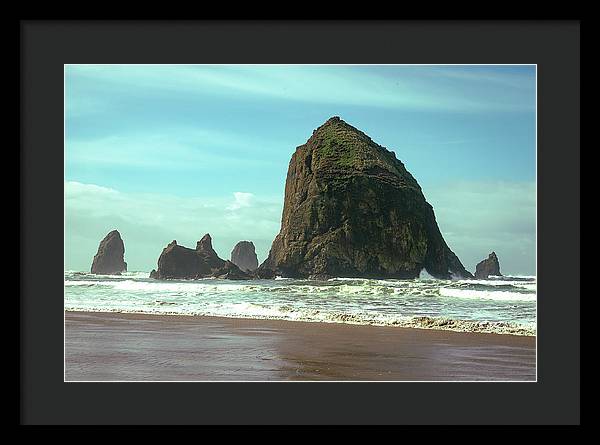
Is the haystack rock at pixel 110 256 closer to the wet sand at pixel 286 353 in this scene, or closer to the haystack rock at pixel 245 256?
the haystack rock at pixel 245 256

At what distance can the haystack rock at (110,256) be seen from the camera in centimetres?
1351

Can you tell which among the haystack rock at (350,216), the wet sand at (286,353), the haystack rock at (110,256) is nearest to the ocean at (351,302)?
the haystack rock at (110,256)

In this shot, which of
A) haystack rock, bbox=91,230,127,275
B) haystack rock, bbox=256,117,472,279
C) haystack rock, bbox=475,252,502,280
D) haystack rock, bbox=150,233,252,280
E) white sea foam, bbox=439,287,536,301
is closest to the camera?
white sea foam, bbox=439,287,536,301

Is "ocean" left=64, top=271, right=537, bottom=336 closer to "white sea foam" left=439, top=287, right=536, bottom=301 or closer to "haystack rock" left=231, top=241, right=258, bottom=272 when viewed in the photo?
"white sea foam" left=439, top=287, right=536, bottom=301

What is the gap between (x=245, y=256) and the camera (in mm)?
18516

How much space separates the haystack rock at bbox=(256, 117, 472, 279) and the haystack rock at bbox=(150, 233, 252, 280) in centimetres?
91

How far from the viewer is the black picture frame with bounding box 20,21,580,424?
Answer: 127 inches

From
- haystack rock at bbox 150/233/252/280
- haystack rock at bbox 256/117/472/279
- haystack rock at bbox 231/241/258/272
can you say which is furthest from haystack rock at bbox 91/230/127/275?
haystack rock at bbox 256/117/472/279

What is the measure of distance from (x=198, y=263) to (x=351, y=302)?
9119 mm
